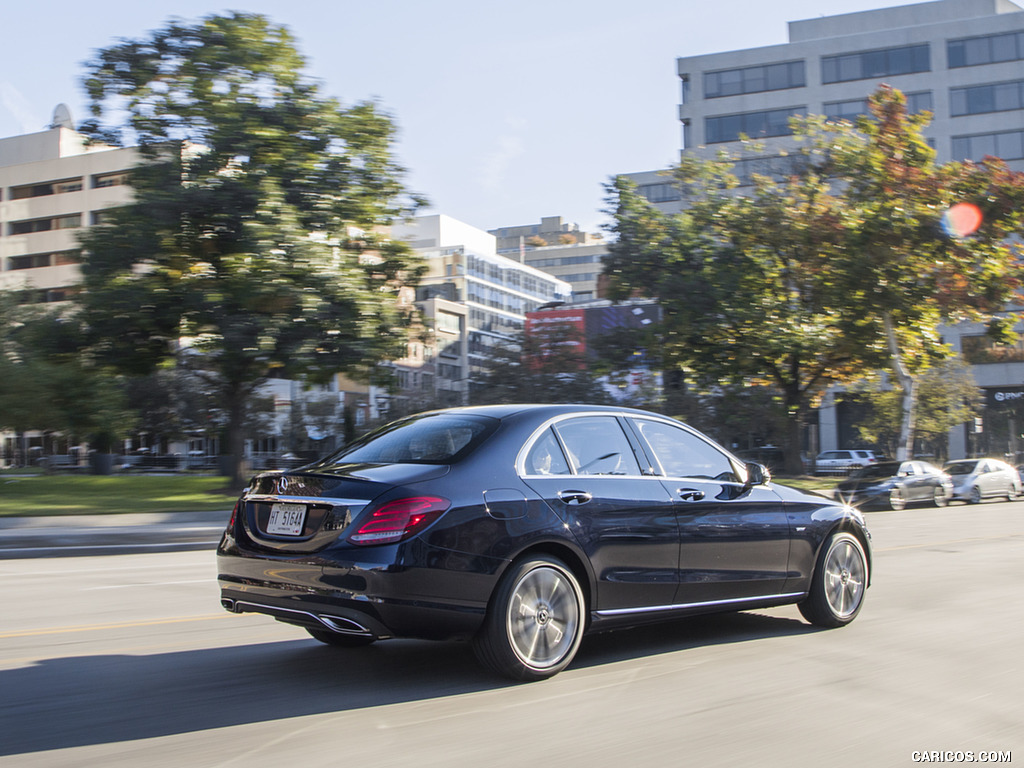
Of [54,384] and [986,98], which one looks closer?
[54,384]

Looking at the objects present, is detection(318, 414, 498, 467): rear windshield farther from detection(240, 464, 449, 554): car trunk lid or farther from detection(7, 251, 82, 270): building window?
detection(7, 251, 82, 270): building window

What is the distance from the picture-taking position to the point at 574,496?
566 centimetres

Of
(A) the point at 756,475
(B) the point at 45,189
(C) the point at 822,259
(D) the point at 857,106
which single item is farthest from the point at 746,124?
(A) the point at 756,475

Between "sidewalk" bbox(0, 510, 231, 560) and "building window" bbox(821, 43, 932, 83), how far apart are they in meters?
55.7

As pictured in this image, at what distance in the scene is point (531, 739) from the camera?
442 centimetres

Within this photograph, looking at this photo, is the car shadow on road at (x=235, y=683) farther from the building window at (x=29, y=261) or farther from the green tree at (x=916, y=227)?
the building window at (x=29, y=261)

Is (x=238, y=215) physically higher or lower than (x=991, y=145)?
lower

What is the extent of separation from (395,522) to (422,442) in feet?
2.82

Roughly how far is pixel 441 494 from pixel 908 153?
28239 mm

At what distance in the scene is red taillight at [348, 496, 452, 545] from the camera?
5000 mm

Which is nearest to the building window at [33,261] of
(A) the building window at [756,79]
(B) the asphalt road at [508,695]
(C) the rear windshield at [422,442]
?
(A) the building window at [756,79]

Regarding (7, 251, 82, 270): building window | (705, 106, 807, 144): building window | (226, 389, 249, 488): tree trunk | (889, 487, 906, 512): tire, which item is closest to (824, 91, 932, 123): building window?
(705, 106, 807, 144): building window

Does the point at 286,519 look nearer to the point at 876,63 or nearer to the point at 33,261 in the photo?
the point at 876,63

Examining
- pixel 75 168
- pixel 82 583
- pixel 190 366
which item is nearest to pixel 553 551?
pixel 82 583
